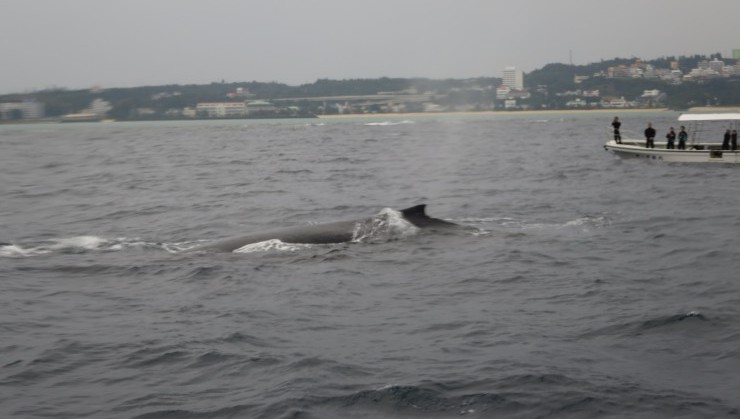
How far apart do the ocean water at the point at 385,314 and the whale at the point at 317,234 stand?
0.43 meters

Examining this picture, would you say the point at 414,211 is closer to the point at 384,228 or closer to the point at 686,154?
the point at 384,228

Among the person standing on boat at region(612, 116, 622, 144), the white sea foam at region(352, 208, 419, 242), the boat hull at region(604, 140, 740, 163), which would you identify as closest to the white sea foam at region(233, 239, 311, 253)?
the white sea foam at region(352, 208, 419, 242)

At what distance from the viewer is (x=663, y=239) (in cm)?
1831

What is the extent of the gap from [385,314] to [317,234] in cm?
633

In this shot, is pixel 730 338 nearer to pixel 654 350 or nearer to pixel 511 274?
pixel 654 350

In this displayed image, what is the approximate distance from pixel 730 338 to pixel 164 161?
49.8 m

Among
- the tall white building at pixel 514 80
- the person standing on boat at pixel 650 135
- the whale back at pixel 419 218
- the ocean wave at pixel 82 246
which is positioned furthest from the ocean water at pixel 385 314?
the tall white building at pixel 514 80

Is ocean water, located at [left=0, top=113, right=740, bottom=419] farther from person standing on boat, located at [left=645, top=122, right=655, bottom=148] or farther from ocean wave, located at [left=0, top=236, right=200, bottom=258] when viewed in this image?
person standing on boat, located at [left=645, top=122, right=655, bottom=148]

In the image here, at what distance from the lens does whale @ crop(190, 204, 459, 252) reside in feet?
59.9

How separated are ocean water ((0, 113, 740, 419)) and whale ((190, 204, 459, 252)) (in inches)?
17.0

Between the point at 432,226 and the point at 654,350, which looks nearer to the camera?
the point at 654,350

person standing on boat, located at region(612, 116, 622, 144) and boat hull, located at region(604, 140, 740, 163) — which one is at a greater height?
person standing on boat, located at region(612, 116, 622, 144)

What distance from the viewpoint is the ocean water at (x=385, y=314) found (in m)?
9.00

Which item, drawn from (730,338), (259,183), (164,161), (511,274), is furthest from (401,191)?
(164,161)
